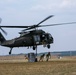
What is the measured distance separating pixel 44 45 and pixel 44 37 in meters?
1.11

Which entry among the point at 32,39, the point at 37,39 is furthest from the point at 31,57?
the point at 32,39

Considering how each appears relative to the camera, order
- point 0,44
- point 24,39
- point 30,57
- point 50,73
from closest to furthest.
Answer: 1. point 50,73
2. point 30,57
3. point 24,39
4. point 0,44

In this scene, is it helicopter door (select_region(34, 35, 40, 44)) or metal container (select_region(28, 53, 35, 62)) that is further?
helicopter door (select_region(34, 35, 40, 44))

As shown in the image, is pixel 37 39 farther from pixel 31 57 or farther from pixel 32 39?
pixel 31 57

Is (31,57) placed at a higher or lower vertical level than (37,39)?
lower

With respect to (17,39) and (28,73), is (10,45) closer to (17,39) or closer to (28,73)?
(17,39)

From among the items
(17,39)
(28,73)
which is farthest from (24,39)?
(28,73)

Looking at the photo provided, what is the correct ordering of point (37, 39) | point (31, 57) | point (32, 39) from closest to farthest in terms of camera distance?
point (31, 57) → point (37, 39) → point (32, 39)

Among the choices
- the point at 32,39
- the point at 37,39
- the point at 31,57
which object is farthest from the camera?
the point at 32,39

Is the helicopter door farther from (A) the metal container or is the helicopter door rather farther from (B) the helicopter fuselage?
(A) the metal container

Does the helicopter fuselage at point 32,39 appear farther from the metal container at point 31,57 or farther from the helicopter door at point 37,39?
the metal container at point 31,57

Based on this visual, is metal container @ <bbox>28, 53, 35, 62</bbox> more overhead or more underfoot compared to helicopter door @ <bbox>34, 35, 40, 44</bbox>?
more underfoot

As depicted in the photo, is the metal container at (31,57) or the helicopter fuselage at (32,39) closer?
the metal container at (31,57)

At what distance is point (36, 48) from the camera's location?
176ft
